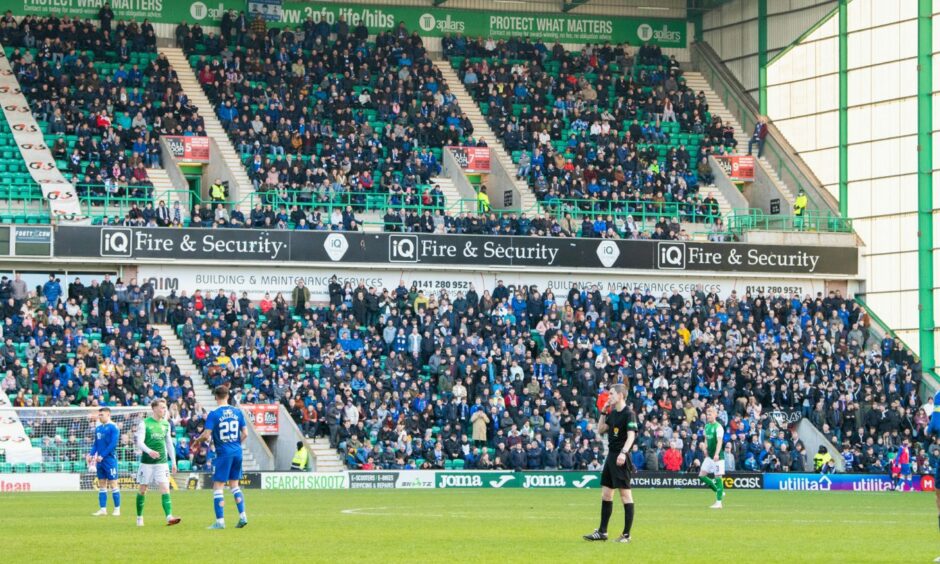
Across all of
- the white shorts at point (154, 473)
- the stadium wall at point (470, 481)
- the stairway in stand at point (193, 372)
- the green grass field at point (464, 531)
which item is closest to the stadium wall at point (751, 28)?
the stadium wall at point (470, 481)

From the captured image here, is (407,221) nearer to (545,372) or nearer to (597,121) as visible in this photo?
(545,372)

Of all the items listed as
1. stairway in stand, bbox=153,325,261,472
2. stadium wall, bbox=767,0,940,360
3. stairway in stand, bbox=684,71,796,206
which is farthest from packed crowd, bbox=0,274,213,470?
stadium wall, bbox=767,0,940,360

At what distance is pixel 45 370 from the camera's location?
44.6 metres

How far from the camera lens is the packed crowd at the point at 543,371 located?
155 ft

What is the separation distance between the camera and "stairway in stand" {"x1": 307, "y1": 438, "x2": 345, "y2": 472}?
46188mm

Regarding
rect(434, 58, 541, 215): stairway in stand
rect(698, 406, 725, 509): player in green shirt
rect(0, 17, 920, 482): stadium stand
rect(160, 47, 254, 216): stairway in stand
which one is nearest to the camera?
rect(698, 406, 725, 509): player in green shirt

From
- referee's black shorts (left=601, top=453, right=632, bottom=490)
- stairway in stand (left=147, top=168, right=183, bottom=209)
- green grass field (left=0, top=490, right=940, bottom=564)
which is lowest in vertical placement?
green grass field (left=0, top=490, right=940, bottom=564)

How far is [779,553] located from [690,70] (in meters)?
50.8

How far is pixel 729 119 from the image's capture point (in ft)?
217

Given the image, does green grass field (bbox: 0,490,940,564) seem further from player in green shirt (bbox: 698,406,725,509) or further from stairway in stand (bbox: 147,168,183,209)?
stairway in stand (bbox: 147,168,183,209)

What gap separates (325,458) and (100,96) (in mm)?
16221

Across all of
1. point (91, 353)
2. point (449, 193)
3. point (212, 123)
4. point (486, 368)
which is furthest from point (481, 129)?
point (91, 353)

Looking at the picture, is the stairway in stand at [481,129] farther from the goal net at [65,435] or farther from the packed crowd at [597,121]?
the goal net at [65,435]

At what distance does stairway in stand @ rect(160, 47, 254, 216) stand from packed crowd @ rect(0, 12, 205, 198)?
0.73 meters
